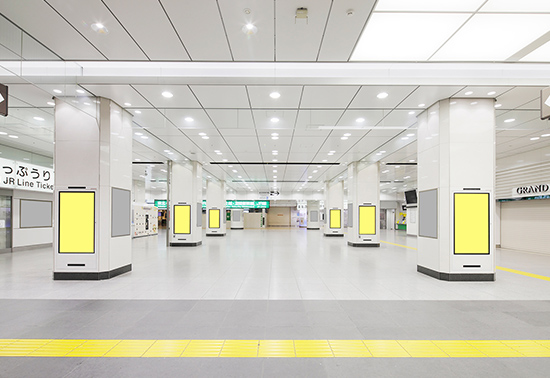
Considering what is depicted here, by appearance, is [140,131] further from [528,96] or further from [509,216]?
[509,216]

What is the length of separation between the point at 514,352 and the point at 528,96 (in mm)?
6347

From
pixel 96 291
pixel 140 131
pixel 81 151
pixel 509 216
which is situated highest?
pixel 140 131

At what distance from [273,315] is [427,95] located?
6185 mm

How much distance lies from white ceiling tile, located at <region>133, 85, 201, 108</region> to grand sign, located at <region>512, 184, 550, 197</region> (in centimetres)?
1441

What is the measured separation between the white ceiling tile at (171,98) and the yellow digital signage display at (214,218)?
16159mm

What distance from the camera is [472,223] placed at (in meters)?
7.30

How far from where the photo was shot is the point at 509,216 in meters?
14.8

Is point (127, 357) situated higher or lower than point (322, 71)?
lower

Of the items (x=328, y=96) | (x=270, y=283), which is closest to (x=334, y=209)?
(x=328, y=96)

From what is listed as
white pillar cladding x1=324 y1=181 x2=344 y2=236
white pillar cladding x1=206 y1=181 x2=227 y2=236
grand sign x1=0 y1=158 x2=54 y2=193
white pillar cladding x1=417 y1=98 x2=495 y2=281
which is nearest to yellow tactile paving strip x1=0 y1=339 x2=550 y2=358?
white pillar cladding x1=417 y1=98 x2=495 y2=281

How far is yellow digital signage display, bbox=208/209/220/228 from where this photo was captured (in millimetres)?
23250

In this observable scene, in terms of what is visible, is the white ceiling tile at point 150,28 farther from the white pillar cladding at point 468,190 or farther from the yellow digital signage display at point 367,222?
the yellow digital signage display at point 367,222

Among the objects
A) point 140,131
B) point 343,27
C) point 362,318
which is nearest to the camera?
point 362,318

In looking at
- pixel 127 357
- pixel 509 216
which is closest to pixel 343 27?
pixel 127 357
